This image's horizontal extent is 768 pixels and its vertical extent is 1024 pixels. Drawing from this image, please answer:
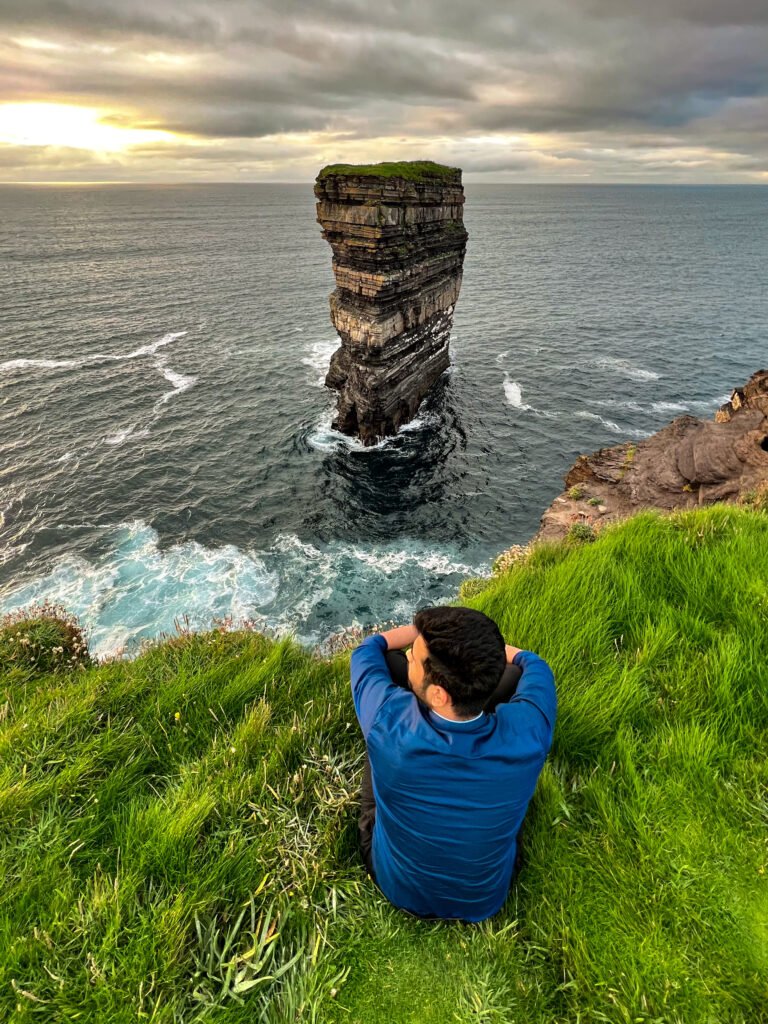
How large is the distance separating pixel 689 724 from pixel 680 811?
825 millimetres

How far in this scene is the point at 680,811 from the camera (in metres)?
3.69

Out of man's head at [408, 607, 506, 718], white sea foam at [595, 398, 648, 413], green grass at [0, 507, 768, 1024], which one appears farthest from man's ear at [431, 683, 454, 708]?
white sea foam at [595, 398, 648, 413]

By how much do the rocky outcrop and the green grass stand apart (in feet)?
43.7

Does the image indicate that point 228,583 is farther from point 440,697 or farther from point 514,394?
point 514,394

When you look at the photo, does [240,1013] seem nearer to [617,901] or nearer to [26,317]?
[617,901]

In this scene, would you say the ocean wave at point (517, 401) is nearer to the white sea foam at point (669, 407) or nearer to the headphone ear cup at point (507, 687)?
the white sea foam at point (669, 407)

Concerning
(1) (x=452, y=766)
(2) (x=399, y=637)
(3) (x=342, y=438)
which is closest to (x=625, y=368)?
(3) (x=342, y=438)

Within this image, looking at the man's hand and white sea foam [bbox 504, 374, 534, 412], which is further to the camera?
white sea foam [bbox 504, 374, 534, 412]

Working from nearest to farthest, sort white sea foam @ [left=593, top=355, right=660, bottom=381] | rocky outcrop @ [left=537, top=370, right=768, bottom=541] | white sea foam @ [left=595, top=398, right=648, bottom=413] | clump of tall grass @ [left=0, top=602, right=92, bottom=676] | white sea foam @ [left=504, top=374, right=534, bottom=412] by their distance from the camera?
clump of tall grass @ [left=0, top=602, right=92, bottom=676], rocky outcrop @ [left=537, top=370, right=768, bottom=541], white sea foam @ [left=595, top=398, right=648, bottom=413], white sea foam @ [left=504, top=374, right=534, bottom=412], white sea foam @ [left=593, top=355, right=660, bottom=381]

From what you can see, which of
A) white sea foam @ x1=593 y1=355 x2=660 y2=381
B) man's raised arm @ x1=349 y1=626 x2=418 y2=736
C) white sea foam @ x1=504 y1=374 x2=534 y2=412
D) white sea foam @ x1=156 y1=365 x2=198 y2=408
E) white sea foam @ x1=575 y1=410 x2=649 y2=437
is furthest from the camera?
white sea foam @ x1=593 y1=355 x2=660 y2=381

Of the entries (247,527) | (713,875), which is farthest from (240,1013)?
(247,527)

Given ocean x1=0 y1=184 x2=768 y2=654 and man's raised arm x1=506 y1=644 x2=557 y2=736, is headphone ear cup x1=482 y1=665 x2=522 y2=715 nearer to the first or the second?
man's raised arm x1=506 y1=644 x2=557 y2=736

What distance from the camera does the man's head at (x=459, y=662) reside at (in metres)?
2.98

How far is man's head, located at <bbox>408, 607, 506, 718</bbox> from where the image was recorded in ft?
9.77
